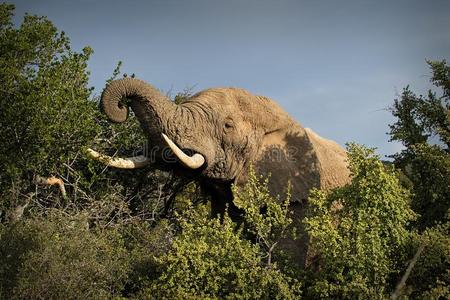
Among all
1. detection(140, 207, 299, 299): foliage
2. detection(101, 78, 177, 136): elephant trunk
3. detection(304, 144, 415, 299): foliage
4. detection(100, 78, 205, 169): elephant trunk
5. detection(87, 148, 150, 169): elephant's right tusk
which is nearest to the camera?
detection(304, 144, 415, 299): foliage

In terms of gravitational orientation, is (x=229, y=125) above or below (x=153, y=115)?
above

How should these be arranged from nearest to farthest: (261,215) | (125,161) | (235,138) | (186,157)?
1. (261,215)
2. (186,157)
3. (125,161)
4. (235,138)

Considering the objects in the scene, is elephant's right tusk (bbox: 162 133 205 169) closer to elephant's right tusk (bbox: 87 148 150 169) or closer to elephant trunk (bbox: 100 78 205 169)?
elephant trunk (bbox: 100 78 205 169)

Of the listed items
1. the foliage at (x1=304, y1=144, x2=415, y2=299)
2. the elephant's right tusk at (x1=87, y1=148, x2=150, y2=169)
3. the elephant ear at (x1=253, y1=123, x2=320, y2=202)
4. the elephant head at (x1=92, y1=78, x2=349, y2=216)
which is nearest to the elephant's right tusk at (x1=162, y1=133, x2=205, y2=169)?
the elephant head at (x1=92, y1=78, x2=349, y2=216)

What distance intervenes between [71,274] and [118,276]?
0.69 metres

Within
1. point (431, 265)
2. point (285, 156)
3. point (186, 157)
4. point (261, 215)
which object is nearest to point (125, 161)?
point (186, 157)

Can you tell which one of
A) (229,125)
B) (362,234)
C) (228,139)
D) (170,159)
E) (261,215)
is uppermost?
(229,125)

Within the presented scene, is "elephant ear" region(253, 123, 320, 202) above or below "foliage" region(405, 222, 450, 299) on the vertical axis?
above

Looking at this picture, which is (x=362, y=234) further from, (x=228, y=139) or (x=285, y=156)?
(x=228, y=139)

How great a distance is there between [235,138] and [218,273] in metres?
2.11

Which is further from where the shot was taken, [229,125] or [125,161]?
[229,125]

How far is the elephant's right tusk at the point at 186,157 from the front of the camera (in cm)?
813

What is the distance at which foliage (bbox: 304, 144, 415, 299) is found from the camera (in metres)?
6.94

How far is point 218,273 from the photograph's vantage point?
727 centimetres
